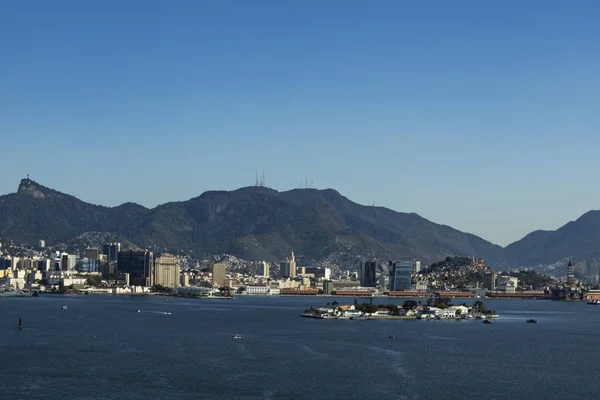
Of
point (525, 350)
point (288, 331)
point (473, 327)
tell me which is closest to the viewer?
point (525, 350)

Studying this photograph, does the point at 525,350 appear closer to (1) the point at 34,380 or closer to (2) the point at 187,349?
(2) the point at 187,349

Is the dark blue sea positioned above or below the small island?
below

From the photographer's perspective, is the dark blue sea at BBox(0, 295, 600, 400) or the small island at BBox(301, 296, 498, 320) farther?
the small island at BBox(301, 296, 498, 320)

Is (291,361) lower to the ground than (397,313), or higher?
lower

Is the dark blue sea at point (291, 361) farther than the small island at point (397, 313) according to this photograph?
No

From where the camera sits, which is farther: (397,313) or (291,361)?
(397,313)

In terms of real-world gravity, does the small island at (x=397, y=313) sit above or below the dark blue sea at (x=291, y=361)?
above

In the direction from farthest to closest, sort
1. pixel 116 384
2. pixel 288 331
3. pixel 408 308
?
pixel 408 308
pixel 288 331
pixel 116 384

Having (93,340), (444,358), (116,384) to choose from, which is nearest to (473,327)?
(444,358)
